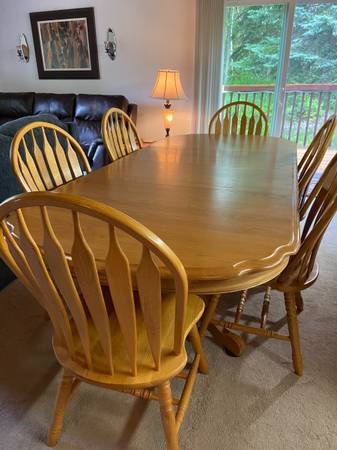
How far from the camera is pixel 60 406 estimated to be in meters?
1.06

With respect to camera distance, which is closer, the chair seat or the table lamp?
the chair seat

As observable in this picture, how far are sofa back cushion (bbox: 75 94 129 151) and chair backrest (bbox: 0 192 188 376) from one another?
333 centimetres

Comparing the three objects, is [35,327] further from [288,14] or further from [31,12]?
[31,12]

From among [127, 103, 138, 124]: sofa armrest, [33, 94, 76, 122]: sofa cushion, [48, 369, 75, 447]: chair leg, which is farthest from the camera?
[33, 94, 76, 122]: sofa cushion

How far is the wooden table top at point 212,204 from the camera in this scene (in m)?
0.79

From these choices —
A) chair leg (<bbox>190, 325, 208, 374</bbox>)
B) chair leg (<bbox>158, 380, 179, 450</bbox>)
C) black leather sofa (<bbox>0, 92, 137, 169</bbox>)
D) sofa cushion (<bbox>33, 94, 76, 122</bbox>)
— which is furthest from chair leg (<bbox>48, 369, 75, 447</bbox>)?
sofa cushion (<bbox>33, 94, 76, 122</bbox>)

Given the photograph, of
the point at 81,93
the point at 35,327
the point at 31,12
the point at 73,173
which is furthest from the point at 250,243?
the point at 31,12

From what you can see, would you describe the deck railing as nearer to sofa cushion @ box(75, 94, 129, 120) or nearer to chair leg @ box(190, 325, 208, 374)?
sofa cushion @ box(75, 94, 129, 120)

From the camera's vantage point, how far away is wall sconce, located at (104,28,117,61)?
12.5 ft

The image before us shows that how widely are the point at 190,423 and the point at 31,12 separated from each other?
487 cm

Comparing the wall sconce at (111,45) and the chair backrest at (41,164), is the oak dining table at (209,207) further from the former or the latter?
the wall sconce at (111,45)

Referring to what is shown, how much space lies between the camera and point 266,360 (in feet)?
4.63

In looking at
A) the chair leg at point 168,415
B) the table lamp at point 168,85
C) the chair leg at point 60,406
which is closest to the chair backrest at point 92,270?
the chair leg at point 168,415

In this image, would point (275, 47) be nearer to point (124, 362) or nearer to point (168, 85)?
point (168, 85)
